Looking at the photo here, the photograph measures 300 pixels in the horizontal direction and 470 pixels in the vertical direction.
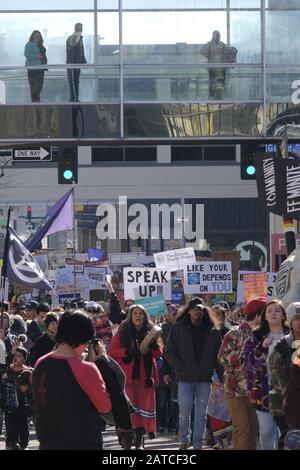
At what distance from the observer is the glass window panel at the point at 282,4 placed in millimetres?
33812

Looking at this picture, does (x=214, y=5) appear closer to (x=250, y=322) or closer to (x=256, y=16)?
(x=256, y=16)

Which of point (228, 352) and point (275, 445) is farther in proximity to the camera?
point (228, 352)

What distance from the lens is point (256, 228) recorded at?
125ft

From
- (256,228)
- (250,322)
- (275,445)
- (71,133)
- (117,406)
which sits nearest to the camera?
(117,406)

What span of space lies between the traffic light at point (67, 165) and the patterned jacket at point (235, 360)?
46.3 ft

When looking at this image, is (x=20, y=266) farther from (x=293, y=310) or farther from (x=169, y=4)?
(x=169, y=4)

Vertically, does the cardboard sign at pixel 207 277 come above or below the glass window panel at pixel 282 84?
below

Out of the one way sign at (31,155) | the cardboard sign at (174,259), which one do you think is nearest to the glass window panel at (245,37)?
the one way sign at (31,155)

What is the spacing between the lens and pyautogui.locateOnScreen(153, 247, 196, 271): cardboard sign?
2144 centimetres

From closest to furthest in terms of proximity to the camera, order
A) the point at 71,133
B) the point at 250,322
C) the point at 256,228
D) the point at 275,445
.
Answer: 1. the point at 275,445
2. the point at 250,322
3. the point at 71,133
4. the point at 256,228

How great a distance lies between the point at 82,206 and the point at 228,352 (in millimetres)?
26218

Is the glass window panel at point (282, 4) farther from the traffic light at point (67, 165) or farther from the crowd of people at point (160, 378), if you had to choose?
the crowd of people at point (160, 378)

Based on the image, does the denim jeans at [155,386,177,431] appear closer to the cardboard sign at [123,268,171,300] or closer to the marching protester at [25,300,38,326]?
the cardboard sign at [123,268,171,300]

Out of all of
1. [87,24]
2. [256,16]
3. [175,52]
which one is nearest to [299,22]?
[256,16]
